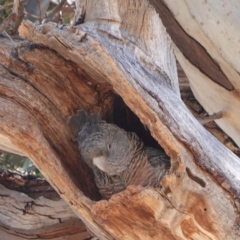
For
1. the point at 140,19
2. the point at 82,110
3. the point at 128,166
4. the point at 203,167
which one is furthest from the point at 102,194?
the point at 140,19

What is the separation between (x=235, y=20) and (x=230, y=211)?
0.52 meters

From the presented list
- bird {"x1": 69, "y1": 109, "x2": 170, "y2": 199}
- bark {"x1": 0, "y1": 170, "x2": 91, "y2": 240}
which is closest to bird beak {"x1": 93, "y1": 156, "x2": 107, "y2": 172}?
bird {"x1": 69, "y1": 109, "x2": 170, "y2": 199}

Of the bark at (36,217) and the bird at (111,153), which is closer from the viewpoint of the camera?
the bird at (111,153)

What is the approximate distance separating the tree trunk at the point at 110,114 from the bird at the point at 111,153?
0.14 feet

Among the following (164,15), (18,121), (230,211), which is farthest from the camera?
(164,15)

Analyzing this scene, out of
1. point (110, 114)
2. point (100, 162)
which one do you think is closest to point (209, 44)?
point (110, 114)

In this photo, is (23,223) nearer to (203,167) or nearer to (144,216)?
(144,216)

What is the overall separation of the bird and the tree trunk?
42 millimetres

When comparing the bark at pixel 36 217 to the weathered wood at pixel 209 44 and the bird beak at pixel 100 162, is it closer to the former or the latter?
the bird beak at pixel 100 162

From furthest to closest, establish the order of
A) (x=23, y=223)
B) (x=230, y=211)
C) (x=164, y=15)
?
1. (x=23, y=223)
2. (x=164, y=15)
3. (x=230, y=211)

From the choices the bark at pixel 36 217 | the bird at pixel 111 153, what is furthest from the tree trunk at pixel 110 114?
the bark at pixel 36 217

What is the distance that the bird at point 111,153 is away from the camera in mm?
1274

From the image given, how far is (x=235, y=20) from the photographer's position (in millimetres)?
1278

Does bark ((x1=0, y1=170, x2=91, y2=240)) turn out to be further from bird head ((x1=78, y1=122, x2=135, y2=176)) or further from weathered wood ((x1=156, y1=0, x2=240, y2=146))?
weathered wood ((x1=156, y1=0, x2=240, y2=146))
